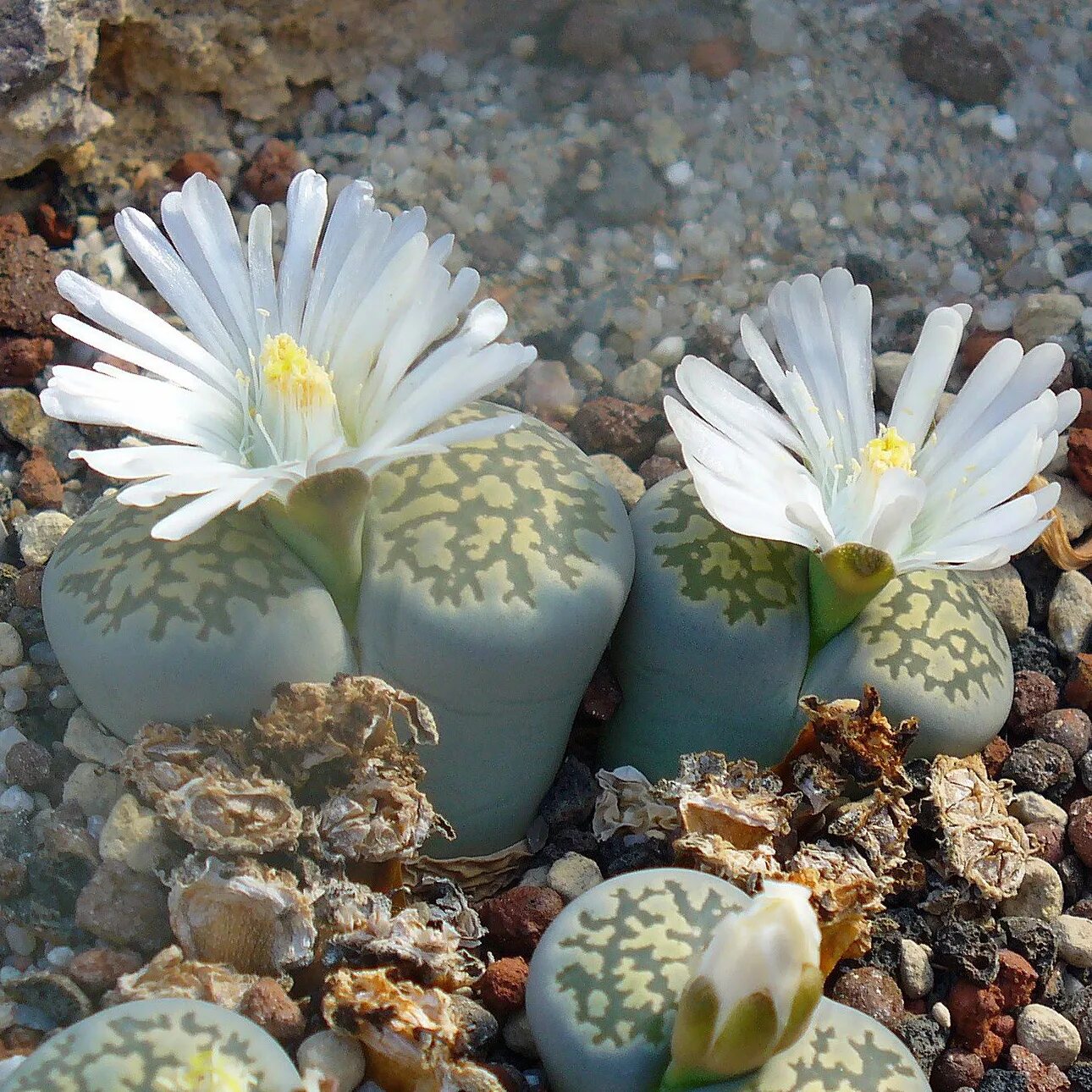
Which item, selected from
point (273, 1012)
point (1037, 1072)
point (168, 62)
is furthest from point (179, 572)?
point (168, 62)

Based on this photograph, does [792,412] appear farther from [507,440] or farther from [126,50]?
[126,50]

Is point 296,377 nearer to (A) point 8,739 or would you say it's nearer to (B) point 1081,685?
(A) point 8,739

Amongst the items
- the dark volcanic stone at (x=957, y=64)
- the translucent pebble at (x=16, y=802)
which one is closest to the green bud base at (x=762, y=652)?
the translucent pebble at (x=16, y=802)

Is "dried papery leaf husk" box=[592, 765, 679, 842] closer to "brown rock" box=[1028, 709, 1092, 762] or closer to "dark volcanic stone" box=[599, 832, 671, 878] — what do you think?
"dark volcanic stone" box=[599, 832, 671, 878]

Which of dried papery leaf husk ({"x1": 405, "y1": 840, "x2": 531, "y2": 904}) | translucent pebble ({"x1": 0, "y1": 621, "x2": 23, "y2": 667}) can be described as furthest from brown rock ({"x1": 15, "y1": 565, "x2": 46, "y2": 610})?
dried papery leaf husk ({"x1": 405, "y1": 840, "x2": 531, "y2": 904})

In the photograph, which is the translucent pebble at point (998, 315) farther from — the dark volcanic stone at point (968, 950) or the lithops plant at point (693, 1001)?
the lithops plant at point (693, 1001)
